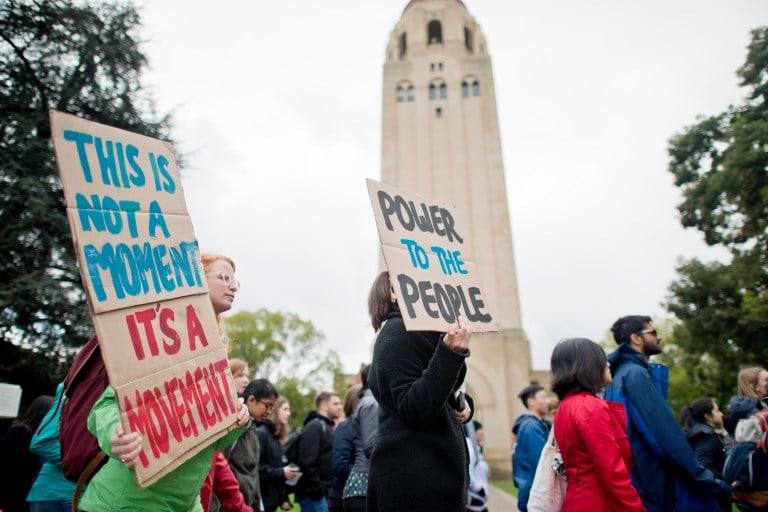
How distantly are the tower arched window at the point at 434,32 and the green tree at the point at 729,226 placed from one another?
23.7 metres

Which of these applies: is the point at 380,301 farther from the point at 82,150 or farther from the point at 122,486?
the point at 82,150

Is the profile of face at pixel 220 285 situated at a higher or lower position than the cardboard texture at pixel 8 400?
higher

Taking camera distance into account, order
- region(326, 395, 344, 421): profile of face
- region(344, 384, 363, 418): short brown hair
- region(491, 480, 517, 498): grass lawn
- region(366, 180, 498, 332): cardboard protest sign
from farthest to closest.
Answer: region(491, 480, 517, 498): grass lawn → region(326, 395, 344, 421): profile of face → region(344, 384, 363, 418): short brown hair → region(366, 180, 498, 332): cardboard protest sign

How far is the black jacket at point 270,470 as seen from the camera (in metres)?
5.87

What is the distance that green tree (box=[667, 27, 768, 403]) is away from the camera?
14969mm

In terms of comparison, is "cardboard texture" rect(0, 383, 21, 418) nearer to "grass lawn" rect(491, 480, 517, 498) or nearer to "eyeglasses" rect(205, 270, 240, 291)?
"eyeglasses" rect(205, 270, 240, 291)

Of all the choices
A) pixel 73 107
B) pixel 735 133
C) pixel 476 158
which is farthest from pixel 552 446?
pixel 476 158

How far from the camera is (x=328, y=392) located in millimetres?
6992

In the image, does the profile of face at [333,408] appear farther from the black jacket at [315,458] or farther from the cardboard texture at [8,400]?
the cardboard texture at [8,400]

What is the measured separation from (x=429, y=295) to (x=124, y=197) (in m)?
1.43

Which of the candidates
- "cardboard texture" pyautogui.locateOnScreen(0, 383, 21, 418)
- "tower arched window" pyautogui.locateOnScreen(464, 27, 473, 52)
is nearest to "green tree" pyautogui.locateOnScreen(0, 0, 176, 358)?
"cardboard texture" pyautogui.locateOnScreen(0, 383, 21, 418)

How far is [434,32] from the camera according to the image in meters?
38.9

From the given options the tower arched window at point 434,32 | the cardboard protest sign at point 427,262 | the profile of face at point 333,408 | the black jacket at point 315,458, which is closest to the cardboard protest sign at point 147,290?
the cardboard protest sign at point 427,262

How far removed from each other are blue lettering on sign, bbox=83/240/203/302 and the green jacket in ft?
1.30
